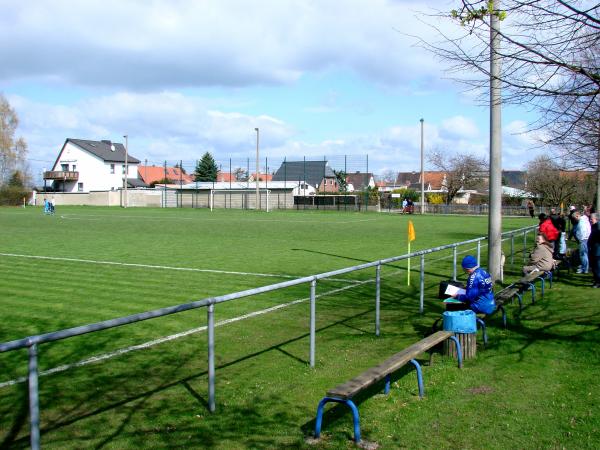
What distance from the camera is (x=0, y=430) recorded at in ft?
17.3

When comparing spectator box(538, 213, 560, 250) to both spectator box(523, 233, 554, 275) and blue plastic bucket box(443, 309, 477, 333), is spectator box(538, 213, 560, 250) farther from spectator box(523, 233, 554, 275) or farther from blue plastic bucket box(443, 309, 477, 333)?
blue plastic bucket box(443, 309, 477, 333)

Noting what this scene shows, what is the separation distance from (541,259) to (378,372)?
8960 millimetres

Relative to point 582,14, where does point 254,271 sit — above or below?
below

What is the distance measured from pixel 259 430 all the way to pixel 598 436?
9.50 feet

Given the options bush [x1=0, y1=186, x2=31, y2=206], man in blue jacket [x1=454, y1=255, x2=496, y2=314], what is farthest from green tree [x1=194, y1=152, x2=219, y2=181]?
man in blue jacket [x1=454, y1=255, x2=496, y2=314]

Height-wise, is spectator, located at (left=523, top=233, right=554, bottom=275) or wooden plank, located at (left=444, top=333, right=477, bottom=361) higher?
spectator, located at (left=523, top=233, right=554, bottom=275)

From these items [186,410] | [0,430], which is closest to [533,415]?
[186,410]

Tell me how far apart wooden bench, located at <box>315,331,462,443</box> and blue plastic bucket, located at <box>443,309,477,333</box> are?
0.11 meters

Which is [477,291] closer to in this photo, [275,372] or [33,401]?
[275,372]

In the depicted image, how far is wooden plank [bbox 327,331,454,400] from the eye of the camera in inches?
199

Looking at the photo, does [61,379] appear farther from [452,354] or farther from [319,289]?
[319,289]

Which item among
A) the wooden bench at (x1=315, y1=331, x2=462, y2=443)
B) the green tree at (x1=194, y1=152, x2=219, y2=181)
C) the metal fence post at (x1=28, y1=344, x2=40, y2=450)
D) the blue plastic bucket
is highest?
the green tree at (x1=194, y1=152, x2=219, y2=181)

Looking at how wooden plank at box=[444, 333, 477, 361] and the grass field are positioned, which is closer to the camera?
the grass field

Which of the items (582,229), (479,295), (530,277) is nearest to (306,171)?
(582,229)
